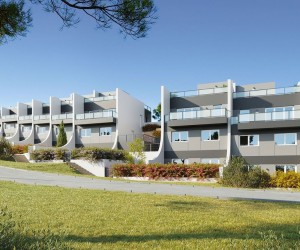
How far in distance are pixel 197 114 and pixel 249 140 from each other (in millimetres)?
6129

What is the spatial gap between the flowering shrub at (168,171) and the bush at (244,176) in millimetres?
4181

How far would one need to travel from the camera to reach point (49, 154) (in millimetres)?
37000

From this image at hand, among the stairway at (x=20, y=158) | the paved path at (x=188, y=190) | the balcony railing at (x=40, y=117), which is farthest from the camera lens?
the balcony railing at (x=40, y=117)

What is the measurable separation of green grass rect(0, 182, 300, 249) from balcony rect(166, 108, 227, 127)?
76.8 feet

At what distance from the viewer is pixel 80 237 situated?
700 centimetres

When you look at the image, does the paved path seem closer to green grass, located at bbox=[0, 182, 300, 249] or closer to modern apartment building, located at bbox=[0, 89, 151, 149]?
green grass, located at bbox=[0, 182, 300, 249]

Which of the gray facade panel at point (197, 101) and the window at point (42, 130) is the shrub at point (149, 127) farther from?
the window at point (42, 130)

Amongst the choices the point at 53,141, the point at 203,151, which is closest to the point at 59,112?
the point at 53,141

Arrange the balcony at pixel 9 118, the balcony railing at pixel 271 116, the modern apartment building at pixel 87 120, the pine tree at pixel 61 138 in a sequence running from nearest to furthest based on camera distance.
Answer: the balcony railing at pixel 271 116
the modern apartment building at pixel 87 120
the pine tree at pixel 61 138
the balcony at pixel 9 118

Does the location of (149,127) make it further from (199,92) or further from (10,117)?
(10,117)

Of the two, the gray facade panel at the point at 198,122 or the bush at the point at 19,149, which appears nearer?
the gray facade panel at the point at 198,122

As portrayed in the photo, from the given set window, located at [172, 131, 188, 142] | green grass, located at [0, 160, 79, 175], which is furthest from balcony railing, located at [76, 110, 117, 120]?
green grass, located at [0, 160, 79, 175]

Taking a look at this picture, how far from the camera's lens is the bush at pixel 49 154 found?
36344mm

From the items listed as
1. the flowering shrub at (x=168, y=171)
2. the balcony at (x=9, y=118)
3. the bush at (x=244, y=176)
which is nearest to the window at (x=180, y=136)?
the flowering shrub at (x=168, y=171)
